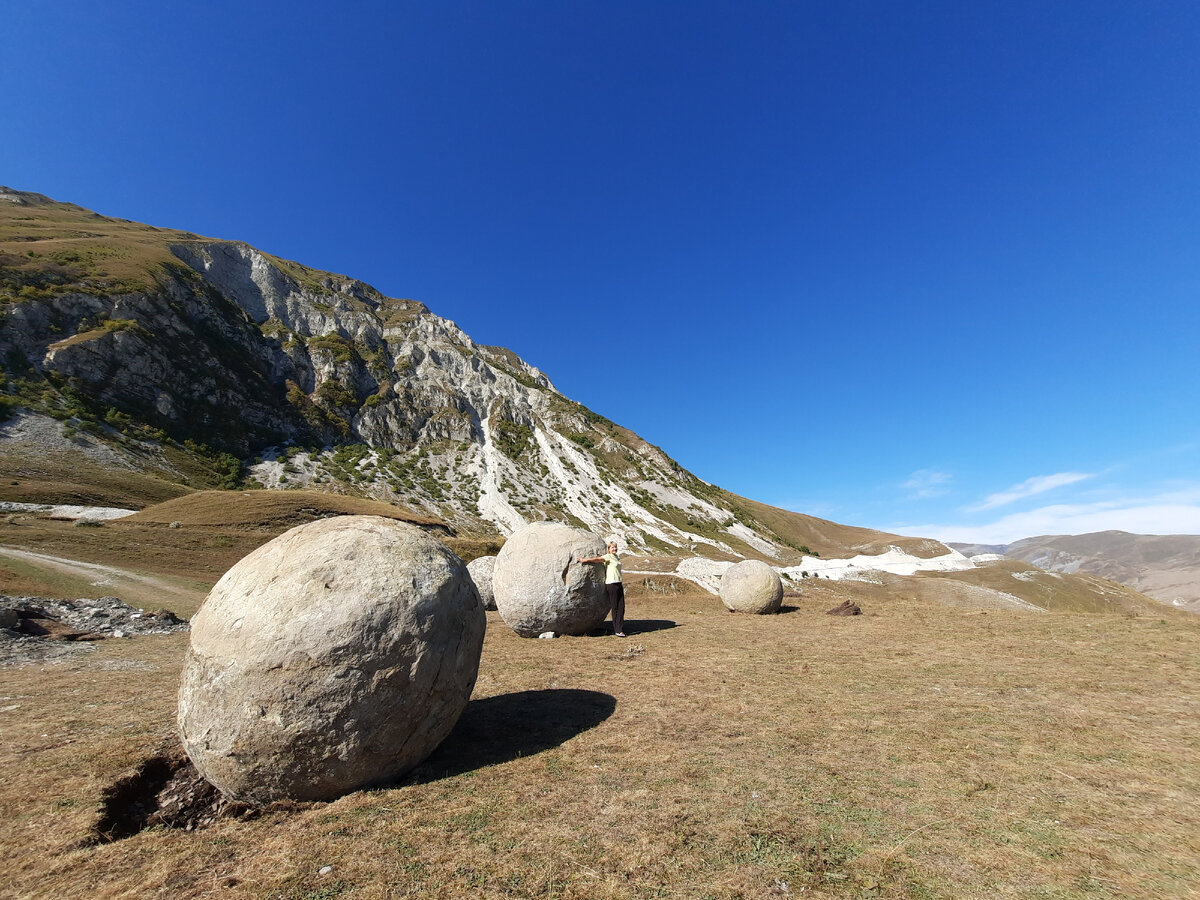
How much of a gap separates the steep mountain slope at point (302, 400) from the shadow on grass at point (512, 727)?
6308cm

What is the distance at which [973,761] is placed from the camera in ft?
17.8

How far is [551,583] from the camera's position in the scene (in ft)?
43.3

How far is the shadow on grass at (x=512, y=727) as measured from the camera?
18.8ft

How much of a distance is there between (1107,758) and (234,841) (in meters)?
8.60

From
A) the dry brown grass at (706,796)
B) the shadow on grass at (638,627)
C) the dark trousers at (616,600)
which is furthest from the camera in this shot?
the shadow on grass at (638,627)

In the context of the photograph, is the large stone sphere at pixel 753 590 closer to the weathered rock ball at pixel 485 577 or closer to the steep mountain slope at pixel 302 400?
the weathered rock ball at pixel 485 577

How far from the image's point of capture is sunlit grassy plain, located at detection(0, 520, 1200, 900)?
11.3 feet

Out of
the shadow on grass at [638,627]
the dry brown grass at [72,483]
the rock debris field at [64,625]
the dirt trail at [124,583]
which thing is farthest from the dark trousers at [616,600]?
the dry brown grass at [72,483]

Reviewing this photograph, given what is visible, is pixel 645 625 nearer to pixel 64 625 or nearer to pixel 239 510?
pixel 64 625

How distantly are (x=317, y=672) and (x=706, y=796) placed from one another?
12.6 feet

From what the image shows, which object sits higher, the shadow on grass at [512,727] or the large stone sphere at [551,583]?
the large stone sphere at [551,583]

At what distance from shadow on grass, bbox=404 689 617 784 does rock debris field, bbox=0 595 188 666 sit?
11.5 meters

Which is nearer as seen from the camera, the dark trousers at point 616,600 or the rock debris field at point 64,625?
the rock debris field at point 64,625

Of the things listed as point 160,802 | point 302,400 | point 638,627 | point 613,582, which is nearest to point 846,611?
point 638,627
